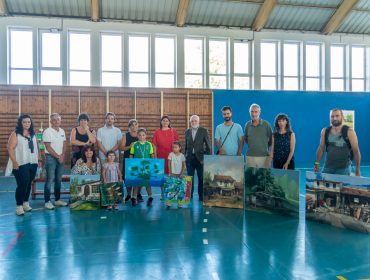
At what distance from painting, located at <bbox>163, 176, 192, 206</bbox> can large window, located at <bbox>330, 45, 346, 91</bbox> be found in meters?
11.2

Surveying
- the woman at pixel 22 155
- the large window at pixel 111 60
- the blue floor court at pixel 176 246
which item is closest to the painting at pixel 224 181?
the blue floor court at pixel 176 246

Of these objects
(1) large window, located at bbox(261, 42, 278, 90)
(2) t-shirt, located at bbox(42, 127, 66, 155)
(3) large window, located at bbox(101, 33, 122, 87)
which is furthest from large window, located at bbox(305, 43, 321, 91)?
(2) t-shirt, located at bbox(42, 127, 66, 155)

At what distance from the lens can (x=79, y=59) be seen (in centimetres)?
1222

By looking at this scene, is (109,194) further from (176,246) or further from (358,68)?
(358,68)

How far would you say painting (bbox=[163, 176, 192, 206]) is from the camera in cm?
550

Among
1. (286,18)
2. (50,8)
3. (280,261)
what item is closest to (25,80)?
(50,8)

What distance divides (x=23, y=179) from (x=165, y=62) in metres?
8.91

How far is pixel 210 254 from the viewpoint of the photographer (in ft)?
11.1

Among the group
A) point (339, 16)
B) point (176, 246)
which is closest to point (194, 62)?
point (339, 16)

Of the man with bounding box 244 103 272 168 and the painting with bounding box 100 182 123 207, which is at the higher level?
the man with bounding box 244 103 272 168

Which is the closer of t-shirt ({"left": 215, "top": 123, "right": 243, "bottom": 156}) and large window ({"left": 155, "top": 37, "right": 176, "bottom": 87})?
t-shirt ({"left": 215, "top": 123, "right": 243, "bottom": 156})

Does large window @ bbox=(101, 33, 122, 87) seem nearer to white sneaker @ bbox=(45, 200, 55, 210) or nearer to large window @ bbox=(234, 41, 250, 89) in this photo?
large window @ bbox=(234, 41, 250, 89)

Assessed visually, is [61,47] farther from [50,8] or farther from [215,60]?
[215,60]

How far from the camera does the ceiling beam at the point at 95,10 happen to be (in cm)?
1120
